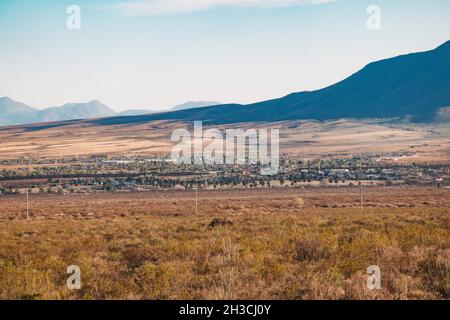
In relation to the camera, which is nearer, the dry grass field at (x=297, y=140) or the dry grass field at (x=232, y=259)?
the dry grass field at (x=232, y=259)

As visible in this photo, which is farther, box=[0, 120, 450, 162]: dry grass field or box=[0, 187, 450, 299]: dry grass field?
box=[0, 120, 450, 162]: dry grass field

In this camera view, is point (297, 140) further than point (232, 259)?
Yes

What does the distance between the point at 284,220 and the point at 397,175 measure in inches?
1702

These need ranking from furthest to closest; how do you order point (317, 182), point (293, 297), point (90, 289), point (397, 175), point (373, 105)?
point (373, 105) < point (397, 175) < point (317, 182) < point (90, 289) < point (293, 297)

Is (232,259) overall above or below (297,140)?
above

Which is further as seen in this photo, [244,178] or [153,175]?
[153,175]

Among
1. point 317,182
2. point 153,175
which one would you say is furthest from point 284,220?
point 153,175

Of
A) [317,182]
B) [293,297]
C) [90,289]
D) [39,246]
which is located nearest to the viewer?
[293,297]

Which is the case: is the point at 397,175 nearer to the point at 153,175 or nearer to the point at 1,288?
the point at 153,175

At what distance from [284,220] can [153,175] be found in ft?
150

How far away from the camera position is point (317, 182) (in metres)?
55.8
